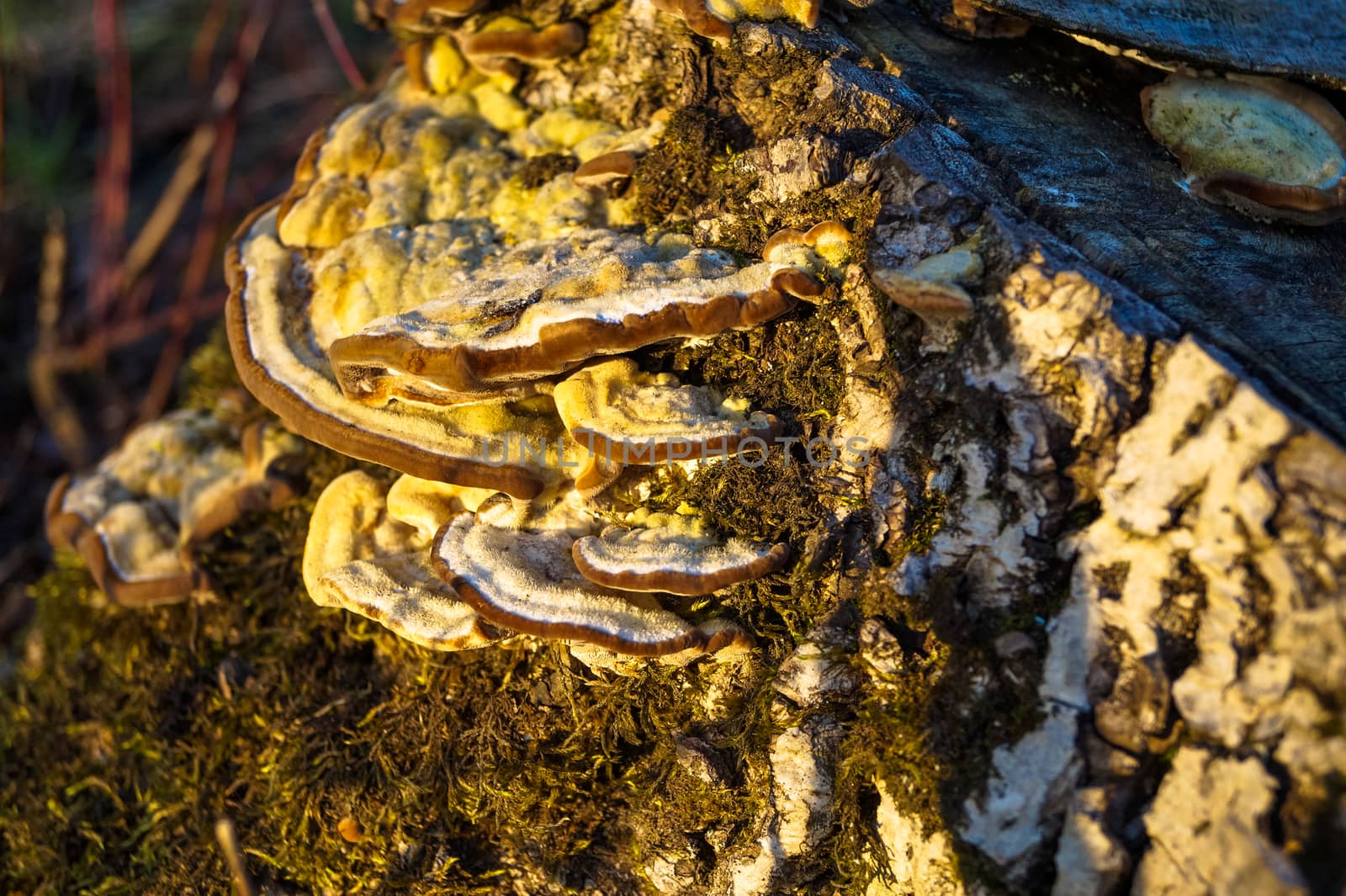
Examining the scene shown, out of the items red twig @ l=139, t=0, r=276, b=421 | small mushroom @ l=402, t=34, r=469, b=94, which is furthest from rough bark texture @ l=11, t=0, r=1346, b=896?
red twig @ l=139, t=0, r=276, b=421

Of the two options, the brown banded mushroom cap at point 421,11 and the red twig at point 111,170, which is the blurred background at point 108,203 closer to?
the red twig at point 111,170

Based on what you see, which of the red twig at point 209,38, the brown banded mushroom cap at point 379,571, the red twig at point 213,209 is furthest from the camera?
the red twig at point 209,38

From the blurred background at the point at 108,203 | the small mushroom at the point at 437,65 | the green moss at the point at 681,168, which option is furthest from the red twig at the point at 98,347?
the green moss at the point at 681,168

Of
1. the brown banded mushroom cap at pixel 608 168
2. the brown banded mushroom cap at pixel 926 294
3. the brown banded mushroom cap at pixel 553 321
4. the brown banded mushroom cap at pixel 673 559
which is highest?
the brown banded mushroom cap at pixel 608 168

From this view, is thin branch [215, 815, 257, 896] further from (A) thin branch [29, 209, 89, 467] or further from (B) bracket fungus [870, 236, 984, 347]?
(A) thin branch [29, 209, 89, 467]

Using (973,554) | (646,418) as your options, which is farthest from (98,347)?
(973,554)

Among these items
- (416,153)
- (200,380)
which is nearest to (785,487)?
(416,153)

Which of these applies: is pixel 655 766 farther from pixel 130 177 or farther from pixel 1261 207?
pixel 130 177

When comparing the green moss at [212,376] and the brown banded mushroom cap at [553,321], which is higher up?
the brown banded mushroom cap at [553,321]
